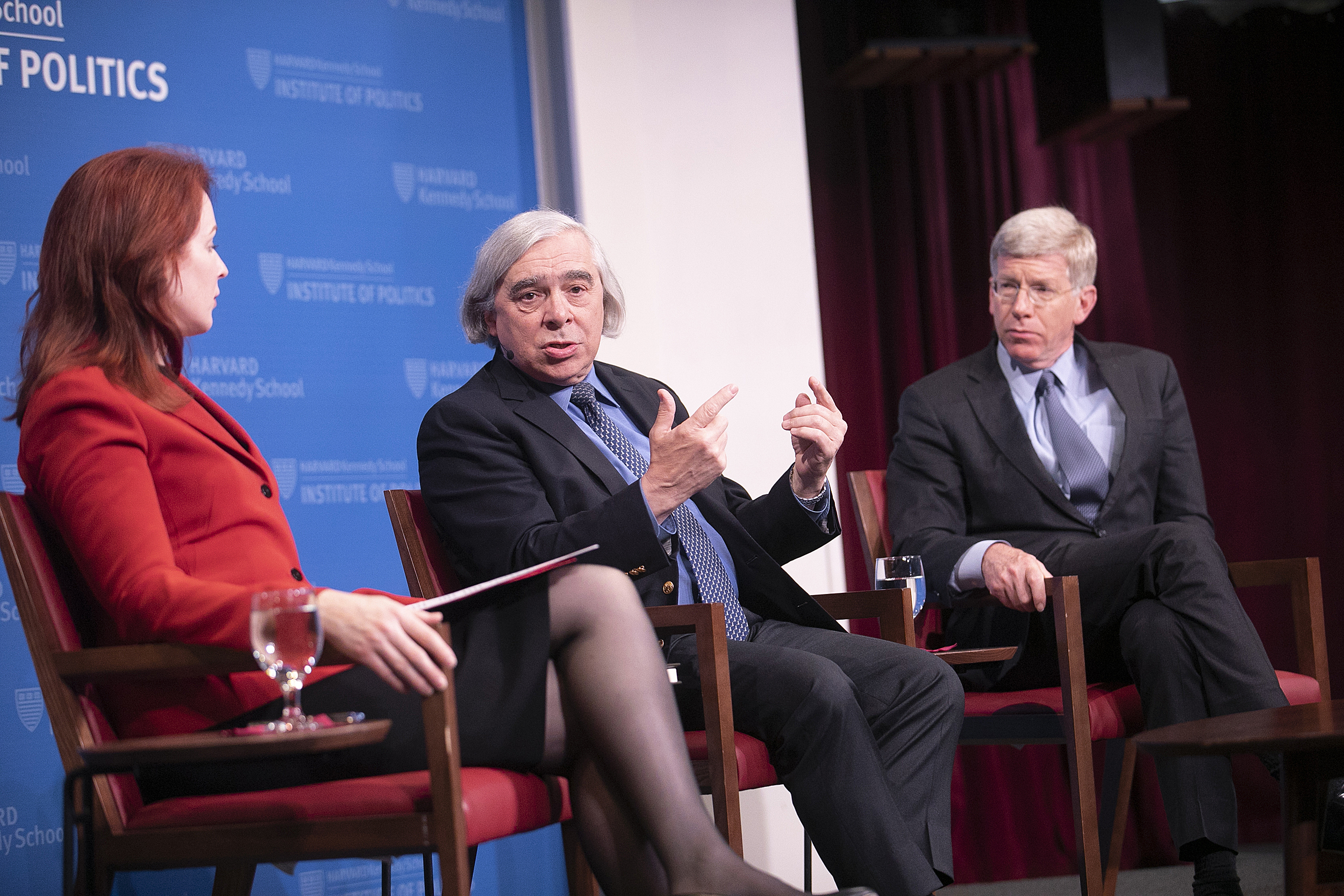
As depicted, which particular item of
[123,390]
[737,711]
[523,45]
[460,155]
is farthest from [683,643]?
[523,45]

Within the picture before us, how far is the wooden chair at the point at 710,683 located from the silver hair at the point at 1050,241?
153 centimetres

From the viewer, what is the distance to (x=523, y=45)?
3.49 metres

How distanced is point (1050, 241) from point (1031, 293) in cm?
15

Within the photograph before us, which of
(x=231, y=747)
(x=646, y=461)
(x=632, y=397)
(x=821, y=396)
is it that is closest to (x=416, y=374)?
(x=632, y=397)

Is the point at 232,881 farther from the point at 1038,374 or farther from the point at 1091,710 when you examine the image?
the point at 1038,374

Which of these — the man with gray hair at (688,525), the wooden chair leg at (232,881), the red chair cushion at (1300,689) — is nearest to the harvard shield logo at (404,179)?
the man with gray hair at (688,525)

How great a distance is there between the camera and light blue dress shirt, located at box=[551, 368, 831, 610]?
228cm

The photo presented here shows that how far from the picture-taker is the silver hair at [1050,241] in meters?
3.11

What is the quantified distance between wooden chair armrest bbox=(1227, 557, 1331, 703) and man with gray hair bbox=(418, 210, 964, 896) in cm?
86

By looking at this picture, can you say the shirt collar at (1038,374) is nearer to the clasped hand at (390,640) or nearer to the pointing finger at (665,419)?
the pointing finger at (665,419)

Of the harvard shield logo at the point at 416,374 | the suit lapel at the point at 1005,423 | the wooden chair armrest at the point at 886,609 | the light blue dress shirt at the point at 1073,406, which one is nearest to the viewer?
the wooden chair armrest at the point at 886,609

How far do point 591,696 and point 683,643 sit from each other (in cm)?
60

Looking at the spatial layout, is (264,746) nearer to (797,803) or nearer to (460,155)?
(797,803)

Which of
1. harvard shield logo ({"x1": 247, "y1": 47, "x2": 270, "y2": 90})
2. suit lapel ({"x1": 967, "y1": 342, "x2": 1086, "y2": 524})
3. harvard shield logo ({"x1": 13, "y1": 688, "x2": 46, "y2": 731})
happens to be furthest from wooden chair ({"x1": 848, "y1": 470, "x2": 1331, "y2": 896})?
harvard shield logo ({"x1": 247, "y1": 47, "x2": 270, "y2": 90})
